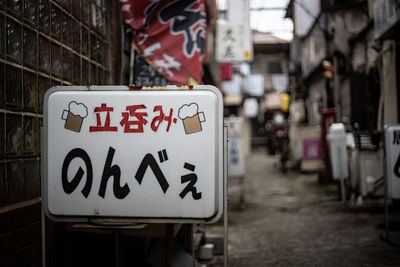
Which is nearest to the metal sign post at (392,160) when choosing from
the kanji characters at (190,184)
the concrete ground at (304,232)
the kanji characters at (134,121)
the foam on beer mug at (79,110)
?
the concrete ground at (304,232)

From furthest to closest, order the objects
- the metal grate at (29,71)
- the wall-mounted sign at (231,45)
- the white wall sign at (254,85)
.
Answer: the white wall sign at (254,85)
the wall-mounted sign at (231,45)
the metal grate at (29,71)

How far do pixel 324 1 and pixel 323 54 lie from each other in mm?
2420

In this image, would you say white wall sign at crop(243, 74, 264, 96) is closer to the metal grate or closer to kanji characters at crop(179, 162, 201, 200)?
the metal grate

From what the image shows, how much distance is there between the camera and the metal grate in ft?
12.0

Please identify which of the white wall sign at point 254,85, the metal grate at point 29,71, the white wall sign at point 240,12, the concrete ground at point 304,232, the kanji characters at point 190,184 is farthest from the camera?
the white wall sign at point 254,85

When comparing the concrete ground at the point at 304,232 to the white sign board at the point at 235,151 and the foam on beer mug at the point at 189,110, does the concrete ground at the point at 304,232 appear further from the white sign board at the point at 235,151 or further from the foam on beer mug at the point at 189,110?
the foam on beer mug at the point at 189,110

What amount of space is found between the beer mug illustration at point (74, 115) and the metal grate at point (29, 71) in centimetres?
71

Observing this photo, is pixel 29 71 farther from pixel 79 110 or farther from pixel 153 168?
pixel 153 168

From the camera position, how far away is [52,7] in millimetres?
4508

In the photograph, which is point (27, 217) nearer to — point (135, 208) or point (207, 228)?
point (135, 208)

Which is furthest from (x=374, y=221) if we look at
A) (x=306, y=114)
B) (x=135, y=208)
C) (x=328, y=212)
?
(x=306, y=114)

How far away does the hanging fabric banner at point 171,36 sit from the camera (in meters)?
6.37

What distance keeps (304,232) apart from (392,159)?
2746 mm

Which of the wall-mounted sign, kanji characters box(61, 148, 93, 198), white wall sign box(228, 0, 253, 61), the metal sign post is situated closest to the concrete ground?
the metal sign post
